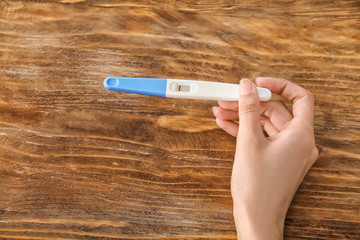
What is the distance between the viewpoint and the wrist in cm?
47

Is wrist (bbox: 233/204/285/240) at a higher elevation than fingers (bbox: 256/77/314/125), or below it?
below

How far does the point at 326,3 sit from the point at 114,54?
16.7 inches

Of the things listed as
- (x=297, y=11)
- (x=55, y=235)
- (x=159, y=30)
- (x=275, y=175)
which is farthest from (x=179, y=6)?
(x=55, y=235)

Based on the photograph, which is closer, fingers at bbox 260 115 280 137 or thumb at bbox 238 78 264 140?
thumb at bbox 238 78 264 140

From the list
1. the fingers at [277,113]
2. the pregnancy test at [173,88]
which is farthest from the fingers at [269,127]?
the pregnancy test at [173,88]

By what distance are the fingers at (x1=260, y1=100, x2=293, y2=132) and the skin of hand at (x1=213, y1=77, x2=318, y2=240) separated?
0.10ft

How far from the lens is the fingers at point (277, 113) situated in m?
0.55

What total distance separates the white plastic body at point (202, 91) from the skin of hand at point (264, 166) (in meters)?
0.02

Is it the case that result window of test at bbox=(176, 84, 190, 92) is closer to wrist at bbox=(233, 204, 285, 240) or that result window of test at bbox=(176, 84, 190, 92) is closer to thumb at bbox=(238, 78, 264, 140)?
thumb at bbox=(238, 78, 264, 140)

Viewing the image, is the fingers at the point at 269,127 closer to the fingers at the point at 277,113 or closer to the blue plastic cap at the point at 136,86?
the fingers at the point at 277,113

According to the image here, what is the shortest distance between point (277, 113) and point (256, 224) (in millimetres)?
198

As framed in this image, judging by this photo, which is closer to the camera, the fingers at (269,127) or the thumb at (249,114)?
the thumb at (249,114)

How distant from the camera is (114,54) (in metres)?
0.60

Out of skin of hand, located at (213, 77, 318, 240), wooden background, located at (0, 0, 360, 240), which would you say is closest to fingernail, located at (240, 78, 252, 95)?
skin of hand, located at (213, 77, 318, 240)
